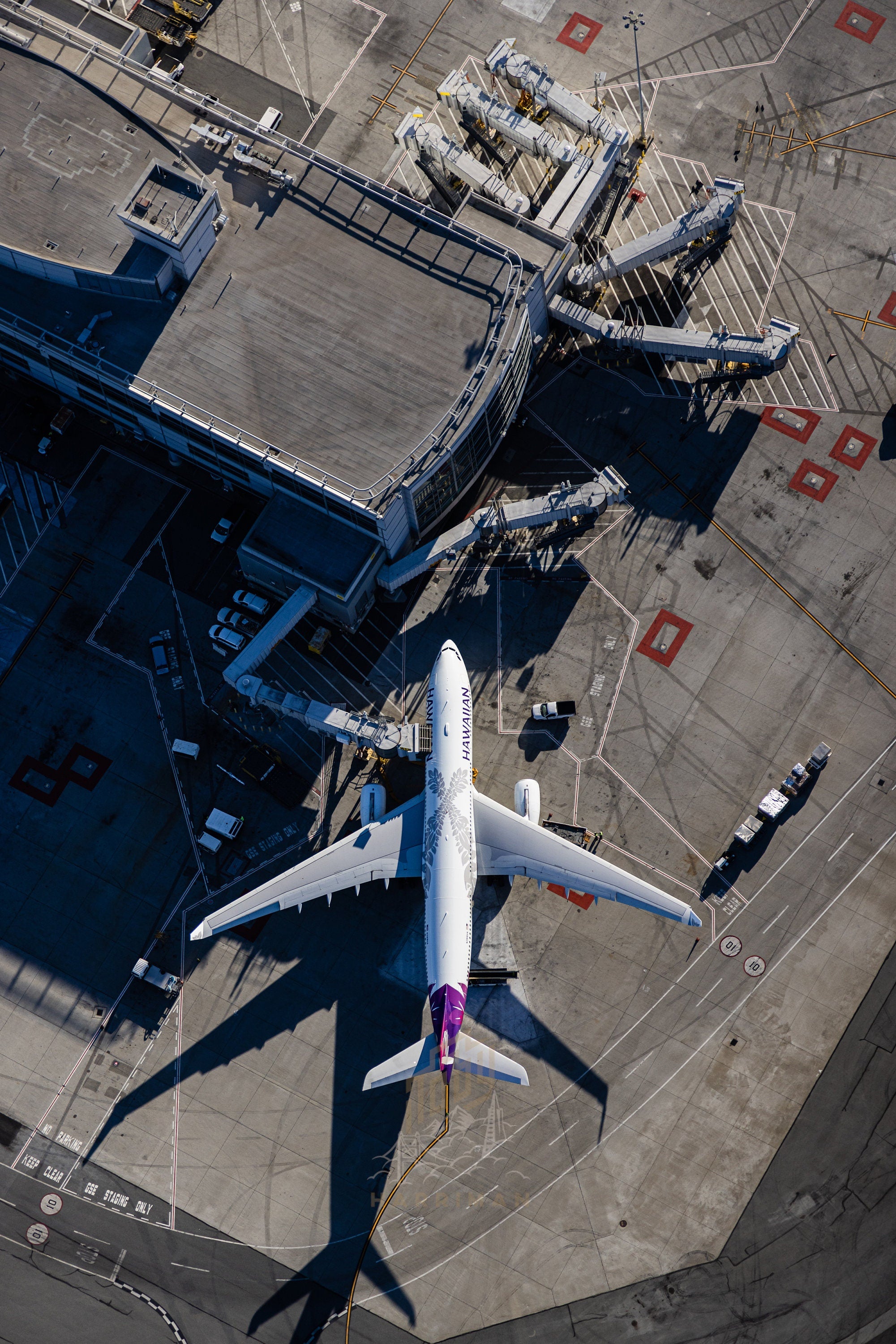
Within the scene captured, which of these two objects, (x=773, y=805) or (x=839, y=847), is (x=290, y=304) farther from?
(x=839, y=847)

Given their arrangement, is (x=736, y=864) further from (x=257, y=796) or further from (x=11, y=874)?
(x=11, y=874)

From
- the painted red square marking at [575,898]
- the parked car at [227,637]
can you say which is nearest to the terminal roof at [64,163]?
the parked car at [227,637]

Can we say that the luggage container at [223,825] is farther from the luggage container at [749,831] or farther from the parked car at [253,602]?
the luggage container at [749,831]

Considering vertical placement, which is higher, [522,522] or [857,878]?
[522,522]

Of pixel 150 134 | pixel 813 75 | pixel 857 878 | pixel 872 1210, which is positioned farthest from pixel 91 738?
pixel 813 75

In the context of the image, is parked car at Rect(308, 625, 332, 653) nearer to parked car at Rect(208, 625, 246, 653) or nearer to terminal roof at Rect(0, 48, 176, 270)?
parked car at Rect(208, 625, 246, 653)

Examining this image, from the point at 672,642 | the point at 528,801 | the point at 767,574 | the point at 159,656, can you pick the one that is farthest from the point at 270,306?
the point at 767,574

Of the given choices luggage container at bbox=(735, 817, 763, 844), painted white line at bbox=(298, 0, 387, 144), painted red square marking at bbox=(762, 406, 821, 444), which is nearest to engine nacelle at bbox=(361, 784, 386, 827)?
luggage container at bbox=(735, 817, 763, 844)
